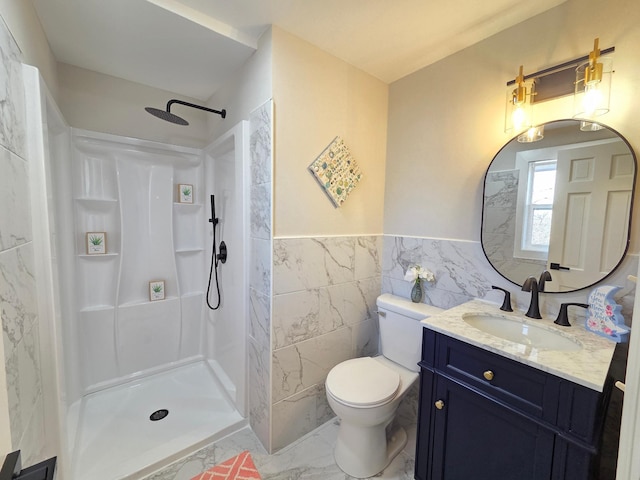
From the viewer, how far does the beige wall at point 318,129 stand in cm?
147

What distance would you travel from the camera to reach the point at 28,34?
1.13 metres

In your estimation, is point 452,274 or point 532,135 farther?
point 452,274

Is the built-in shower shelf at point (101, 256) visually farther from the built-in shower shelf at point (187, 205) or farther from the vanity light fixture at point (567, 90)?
the vanity light fixture at point (567, 90)

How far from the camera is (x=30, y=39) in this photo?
1.16 metres

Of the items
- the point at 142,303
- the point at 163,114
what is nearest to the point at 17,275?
the point at 163,114

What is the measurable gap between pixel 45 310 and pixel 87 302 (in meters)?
1.14

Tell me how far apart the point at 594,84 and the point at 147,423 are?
3.01m

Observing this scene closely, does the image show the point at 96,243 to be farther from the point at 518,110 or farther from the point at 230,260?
the point at 518,110

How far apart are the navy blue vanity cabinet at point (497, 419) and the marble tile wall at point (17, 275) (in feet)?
4.81

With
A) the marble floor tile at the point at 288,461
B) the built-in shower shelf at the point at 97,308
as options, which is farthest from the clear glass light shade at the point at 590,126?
the built-in shower shelf at the point at 97,308

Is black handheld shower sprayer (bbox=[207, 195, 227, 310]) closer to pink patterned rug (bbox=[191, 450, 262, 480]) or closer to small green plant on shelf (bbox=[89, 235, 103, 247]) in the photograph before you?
small green plant on shelf (bbox=[89, 235, 103, 247])

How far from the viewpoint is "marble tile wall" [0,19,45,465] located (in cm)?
77

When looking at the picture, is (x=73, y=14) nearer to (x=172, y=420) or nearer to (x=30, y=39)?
(x=30, y=39)

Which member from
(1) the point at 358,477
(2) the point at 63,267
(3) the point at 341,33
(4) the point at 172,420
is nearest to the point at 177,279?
(2) the point at 63,267
